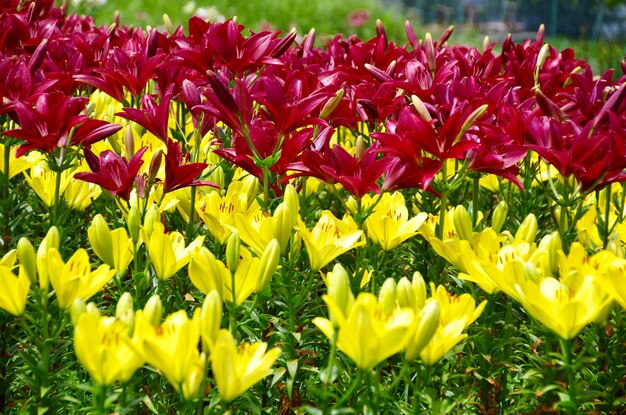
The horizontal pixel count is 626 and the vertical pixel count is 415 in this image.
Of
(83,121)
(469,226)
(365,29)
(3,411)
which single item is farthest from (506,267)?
(365,29)

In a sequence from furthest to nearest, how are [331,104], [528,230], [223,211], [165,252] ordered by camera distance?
[331,104], [223,211], [528,230], [165,252]

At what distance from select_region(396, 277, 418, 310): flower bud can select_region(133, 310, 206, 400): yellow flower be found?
0.34 meters

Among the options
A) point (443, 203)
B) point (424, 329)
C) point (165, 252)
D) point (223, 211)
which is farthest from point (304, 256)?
point (424, 329)

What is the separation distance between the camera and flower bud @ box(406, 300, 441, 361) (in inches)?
47.1

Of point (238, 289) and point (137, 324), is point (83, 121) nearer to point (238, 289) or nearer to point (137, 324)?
point (238, 289)

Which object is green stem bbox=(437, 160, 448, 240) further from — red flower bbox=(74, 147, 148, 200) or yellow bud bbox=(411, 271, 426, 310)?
red flower bbox=(74, 147, 148, 200)

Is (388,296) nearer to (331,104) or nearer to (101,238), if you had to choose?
(101,238)

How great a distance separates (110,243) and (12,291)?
0.83ft

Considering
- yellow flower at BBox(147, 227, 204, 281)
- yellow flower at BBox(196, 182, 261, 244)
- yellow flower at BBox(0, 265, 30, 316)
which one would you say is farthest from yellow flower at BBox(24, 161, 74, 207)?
yellow flower at BBox(0, 265, 30, 316)

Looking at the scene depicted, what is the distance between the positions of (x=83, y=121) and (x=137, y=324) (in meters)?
0.69

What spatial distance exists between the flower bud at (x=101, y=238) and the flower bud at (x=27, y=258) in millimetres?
145

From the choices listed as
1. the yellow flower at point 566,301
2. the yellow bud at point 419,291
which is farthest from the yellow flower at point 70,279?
the yellow flower at point 566,301

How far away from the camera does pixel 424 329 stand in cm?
120

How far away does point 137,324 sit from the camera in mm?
1166
